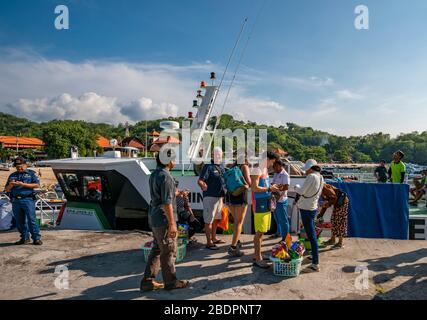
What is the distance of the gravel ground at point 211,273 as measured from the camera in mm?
3805

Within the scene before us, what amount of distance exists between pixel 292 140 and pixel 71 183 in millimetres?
98694

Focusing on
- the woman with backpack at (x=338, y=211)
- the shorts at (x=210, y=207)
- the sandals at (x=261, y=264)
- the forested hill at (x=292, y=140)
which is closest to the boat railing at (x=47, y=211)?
the shorts at (x=210, y=207)

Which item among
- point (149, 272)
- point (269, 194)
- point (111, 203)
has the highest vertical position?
point (269, 194)

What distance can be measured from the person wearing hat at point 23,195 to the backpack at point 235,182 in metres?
3.85

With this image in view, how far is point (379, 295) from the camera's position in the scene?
3.72 m

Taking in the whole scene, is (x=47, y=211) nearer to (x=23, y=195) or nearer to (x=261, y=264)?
(x=23, y=195)

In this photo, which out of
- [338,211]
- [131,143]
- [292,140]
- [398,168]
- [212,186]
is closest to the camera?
[212,186]

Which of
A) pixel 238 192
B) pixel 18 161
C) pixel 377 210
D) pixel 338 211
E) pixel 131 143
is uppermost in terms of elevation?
pixel 131 143

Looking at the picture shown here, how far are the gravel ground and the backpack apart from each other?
1.18m

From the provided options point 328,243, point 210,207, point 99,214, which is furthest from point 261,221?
point 99,214

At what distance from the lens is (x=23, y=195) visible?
5.86 meters
